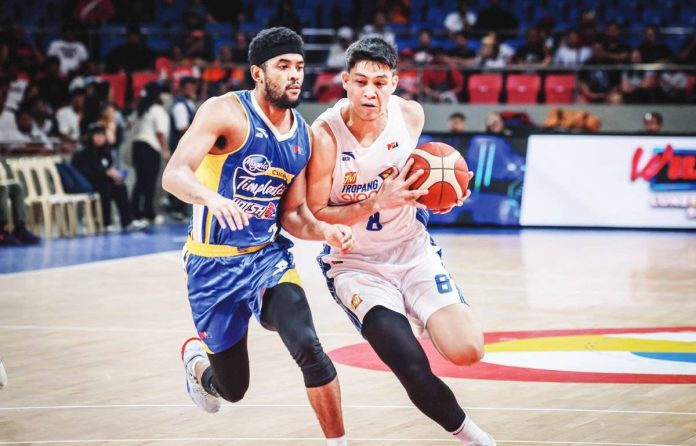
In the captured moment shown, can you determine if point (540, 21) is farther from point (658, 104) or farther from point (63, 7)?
point (63, 7)

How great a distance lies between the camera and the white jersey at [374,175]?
5.41 metres

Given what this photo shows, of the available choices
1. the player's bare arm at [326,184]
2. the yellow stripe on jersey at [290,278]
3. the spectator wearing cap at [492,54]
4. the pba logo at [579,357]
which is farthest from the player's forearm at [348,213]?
the spectator wearing cap at [492,54]

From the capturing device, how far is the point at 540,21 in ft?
59.0

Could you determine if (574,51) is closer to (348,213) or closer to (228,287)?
(348,213)

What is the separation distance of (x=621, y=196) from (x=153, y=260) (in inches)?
247

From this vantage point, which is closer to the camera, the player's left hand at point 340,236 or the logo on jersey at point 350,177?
the player's left hand at point 340,236

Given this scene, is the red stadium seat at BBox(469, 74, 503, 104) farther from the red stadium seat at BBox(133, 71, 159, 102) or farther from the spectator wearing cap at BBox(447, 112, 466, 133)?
the red stadium seat at BBox(133, 71, 159, 102)

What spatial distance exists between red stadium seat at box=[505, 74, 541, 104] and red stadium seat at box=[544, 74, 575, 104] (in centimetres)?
17

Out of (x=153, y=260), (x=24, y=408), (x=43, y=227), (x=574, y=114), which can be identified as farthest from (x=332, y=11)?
(x=24, y=408)

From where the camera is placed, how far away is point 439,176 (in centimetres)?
524

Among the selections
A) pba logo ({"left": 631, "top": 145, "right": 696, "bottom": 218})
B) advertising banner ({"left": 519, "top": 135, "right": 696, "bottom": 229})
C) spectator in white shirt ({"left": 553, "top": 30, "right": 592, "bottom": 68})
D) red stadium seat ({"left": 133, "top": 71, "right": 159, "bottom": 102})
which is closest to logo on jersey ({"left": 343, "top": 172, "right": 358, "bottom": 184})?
advertising banner ({"left": 519, "top": 135, "right": 696, "bottom": 229})

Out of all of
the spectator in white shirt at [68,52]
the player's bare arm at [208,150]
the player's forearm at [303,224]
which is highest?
the player's bare arm at [208,150]

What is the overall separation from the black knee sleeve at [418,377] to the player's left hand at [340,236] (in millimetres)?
441

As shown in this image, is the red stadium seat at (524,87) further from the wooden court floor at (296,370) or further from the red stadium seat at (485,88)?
the wooden court floor at (296,370)
